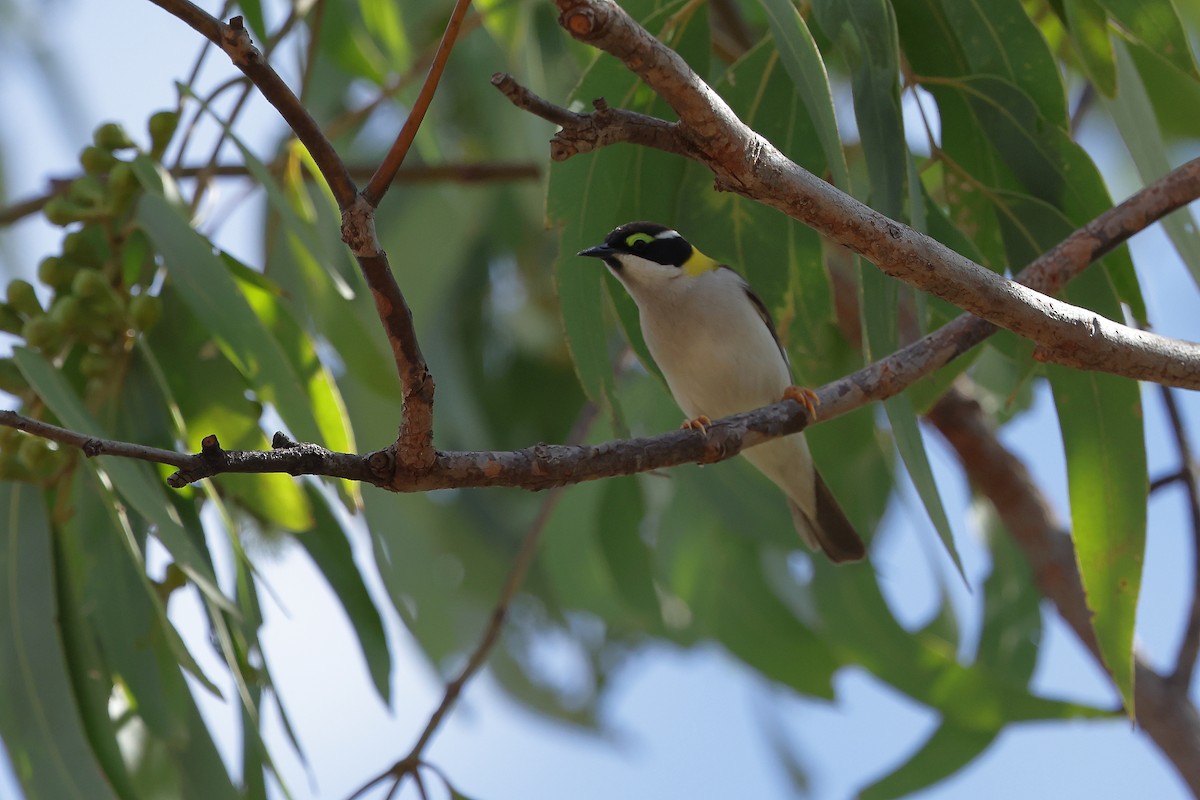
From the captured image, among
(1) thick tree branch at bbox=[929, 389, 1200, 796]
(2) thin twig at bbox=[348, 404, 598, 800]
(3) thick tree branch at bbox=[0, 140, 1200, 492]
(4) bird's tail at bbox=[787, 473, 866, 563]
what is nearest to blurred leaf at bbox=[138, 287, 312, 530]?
(2) thin twig at bbox=[348, 404, 598, 800]

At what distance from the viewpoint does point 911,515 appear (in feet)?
12.0

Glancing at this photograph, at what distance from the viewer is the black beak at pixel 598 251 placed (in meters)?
2.17

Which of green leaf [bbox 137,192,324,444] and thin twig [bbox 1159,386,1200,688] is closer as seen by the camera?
green leaf [bbox 137,192,324,444]

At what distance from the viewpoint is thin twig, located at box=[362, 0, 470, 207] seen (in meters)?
1.18

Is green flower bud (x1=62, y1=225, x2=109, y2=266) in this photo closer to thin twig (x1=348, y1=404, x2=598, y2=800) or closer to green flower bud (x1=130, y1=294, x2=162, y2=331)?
green flower bud (x1=130, y1=294, x2=162, y2=331)

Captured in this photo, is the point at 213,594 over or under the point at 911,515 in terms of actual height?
under

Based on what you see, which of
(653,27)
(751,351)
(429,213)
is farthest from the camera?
(429,213)

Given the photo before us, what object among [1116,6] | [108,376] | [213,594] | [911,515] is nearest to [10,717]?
[213,594]

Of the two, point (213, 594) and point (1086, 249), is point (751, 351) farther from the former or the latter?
point (213, 594)

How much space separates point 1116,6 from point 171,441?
177cm

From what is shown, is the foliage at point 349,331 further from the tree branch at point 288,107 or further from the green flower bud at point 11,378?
the tree branch at point 288,107

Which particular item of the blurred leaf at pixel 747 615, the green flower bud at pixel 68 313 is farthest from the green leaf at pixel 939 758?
the green flower bud at pixel 68 313

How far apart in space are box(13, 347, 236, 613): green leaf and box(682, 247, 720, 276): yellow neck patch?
56.7 inches

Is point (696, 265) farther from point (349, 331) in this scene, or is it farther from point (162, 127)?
point (162, 127)
